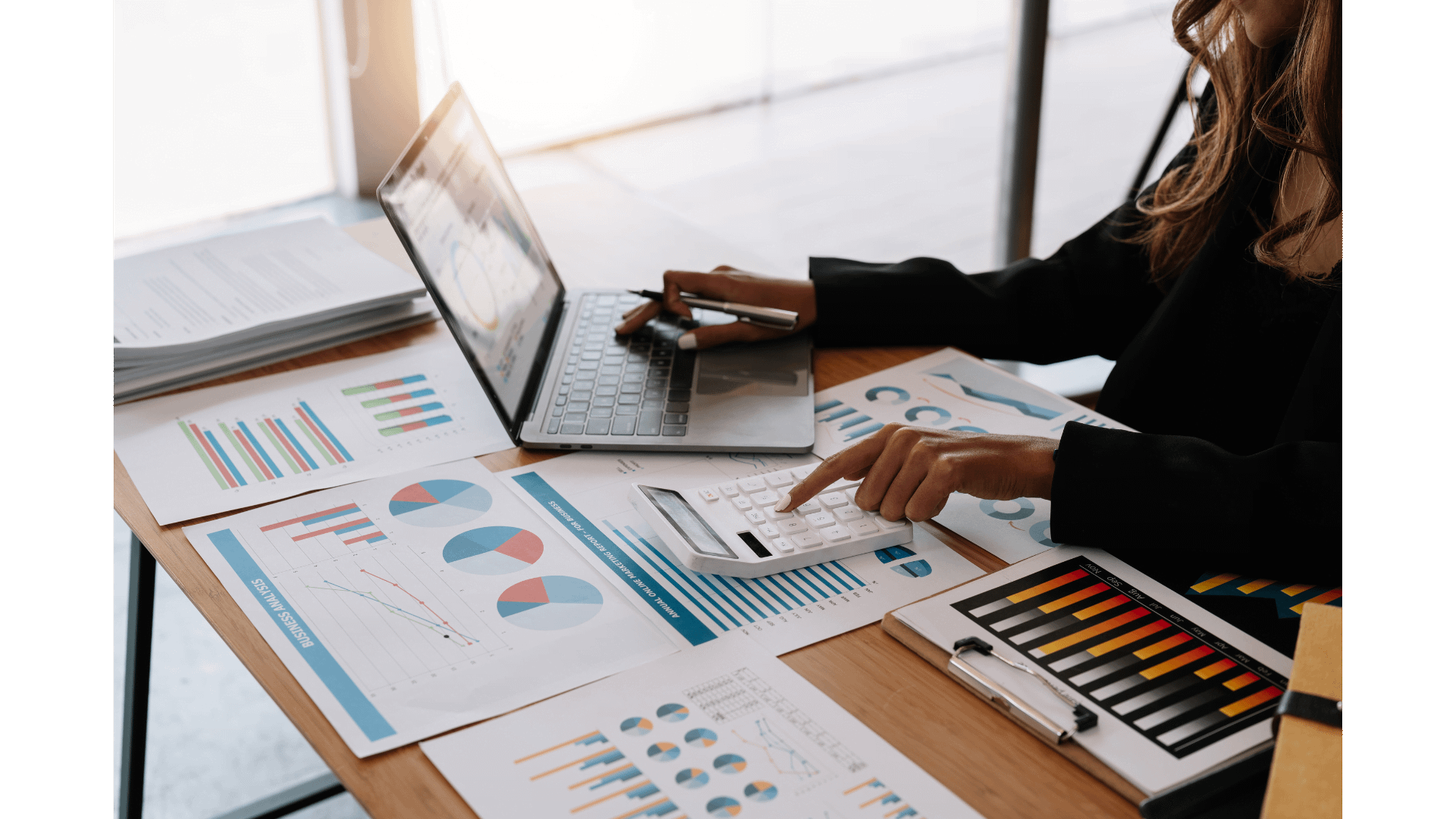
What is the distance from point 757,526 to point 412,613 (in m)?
0.26

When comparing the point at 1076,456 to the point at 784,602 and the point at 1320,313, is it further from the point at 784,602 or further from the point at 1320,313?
the point at 1320,313

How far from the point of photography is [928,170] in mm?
3941

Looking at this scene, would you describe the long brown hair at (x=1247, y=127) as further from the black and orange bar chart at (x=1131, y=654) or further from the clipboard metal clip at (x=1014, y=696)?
the clipboard metal clip at (x=1014, y=696)

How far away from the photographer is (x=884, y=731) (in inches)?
28.3

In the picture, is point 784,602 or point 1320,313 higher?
point 1320,313

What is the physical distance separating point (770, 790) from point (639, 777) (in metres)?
0.08

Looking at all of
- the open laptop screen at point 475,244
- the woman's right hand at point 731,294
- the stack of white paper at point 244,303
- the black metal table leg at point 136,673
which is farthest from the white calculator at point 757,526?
the black metal table leg at point 136,673

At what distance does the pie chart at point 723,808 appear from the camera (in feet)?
2.13

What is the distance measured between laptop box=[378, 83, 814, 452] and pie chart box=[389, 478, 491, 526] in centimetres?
8

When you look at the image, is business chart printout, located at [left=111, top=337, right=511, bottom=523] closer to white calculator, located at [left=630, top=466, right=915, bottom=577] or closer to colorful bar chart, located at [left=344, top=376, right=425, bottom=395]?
colorful bar chart, located at [left=344, top=376, right=425, bottom=395]

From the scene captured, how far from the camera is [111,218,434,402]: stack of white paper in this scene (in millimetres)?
1173

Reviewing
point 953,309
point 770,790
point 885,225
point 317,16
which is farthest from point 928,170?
point 770,790
